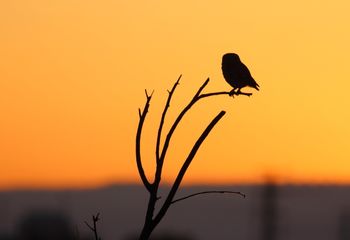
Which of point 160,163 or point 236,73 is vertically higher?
point 236,73

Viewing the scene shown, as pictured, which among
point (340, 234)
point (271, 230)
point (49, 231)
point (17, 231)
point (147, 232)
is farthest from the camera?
point (17, 231)

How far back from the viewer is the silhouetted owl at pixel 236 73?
18669mm

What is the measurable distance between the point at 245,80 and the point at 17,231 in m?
170

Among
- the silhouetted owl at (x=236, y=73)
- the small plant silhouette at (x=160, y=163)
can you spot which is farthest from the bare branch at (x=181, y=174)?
the silhouetted owl at (x=236, y=73)

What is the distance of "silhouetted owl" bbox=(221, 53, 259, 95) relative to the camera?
18669 millimetres

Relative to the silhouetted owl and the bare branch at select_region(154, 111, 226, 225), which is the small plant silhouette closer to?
the bare branch at select_region(154, 111, 226, 225)

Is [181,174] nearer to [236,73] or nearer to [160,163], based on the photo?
[160,163]

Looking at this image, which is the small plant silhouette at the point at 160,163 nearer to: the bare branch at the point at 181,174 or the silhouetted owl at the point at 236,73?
the bare branch at the point at 181,174

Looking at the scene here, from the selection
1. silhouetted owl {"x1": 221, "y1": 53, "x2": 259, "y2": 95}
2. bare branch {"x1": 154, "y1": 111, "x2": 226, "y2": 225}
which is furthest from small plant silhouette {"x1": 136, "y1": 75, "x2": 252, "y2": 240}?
silhouetted owl {"x1": 221, "y1": 53, "x2": 259, "y2": 95}

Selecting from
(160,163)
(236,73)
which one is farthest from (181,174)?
(236,73)

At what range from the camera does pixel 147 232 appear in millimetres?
8492

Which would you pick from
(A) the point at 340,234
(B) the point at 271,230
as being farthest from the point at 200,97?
(A) the point at 340,234

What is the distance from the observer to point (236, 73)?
1886 cm

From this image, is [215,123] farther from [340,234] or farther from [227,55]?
[340,234]
